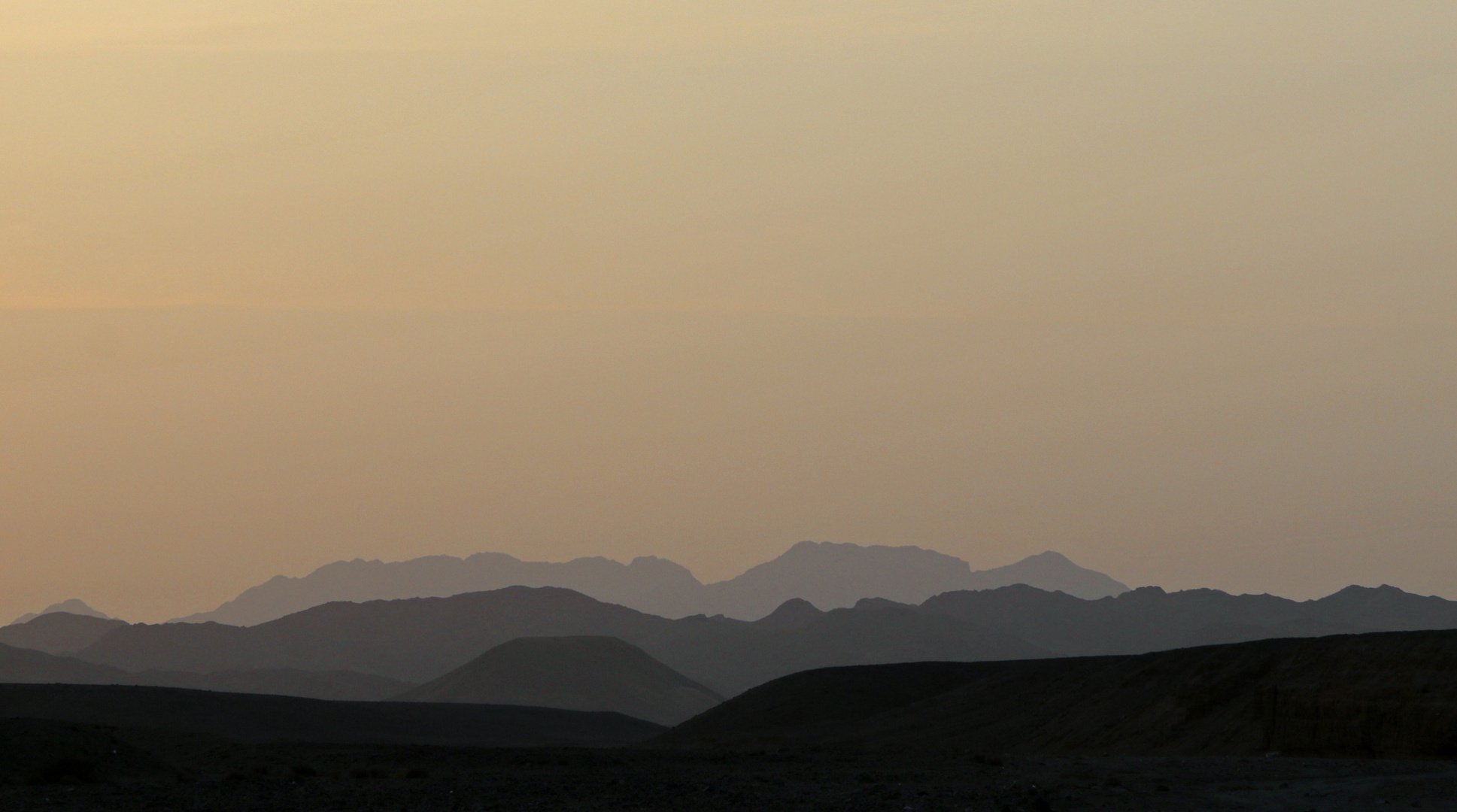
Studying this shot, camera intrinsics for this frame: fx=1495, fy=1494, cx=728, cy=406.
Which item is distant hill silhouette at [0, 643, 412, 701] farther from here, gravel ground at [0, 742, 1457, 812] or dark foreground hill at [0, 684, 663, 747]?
gravel ground at [0, 742, 1457, 812]

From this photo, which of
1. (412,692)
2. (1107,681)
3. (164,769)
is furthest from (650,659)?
(164,769)

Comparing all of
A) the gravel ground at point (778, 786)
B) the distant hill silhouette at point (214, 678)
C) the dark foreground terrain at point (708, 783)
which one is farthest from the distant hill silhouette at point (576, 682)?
the gravel ground at point (778, 786)

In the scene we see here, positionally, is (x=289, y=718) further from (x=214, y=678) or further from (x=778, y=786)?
(x=214, y=678)

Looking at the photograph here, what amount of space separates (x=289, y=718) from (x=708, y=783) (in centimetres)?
6121

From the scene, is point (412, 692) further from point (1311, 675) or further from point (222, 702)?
point (1311, 675)

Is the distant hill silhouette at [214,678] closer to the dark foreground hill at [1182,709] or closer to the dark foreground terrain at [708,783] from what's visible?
the dark foreground hill at [1182,709]

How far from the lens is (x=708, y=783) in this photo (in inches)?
1144

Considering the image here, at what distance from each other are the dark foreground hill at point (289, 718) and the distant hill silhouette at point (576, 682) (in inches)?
1489

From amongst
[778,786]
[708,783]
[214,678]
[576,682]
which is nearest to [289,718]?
[708,783]

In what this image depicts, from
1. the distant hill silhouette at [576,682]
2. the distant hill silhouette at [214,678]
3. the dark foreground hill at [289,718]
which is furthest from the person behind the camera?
the distant hill silhouette at [214,678]

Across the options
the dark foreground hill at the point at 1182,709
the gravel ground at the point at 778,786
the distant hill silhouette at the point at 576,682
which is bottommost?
the gravel ground at the point at 778,786

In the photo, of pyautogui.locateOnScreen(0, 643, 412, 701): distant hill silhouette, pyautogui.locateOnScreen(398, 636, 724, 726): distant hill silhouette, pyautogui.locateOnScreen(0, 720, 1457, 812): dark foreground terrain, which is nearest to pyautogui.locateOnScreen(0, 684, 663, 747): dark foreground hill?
pyautogui.locateOnScreen(398, 636, 724, 726): distant hill silhouette

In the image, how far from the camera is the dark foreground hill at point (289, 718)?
77500mm

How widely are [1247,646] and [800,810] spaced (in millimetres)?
33774
